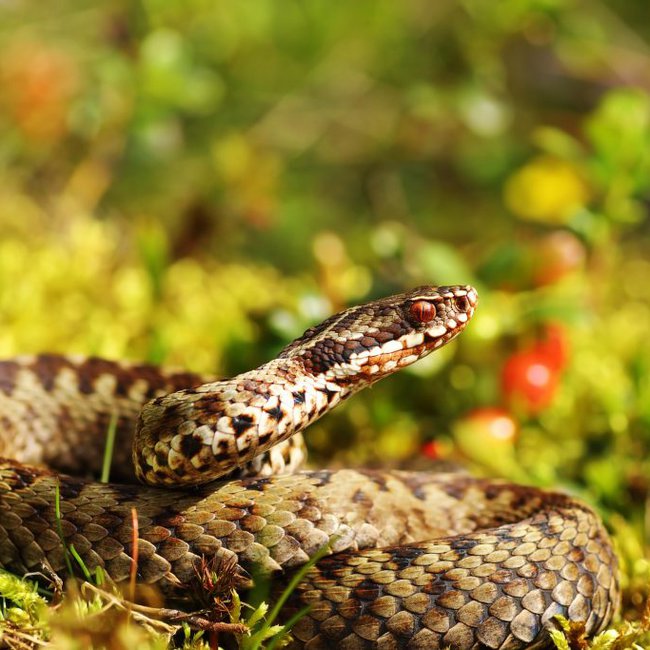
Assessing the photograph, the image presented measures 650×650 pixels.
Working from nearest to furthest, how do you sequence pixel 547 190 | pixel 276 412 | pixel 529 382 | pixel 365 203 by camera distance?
pixel 276 412
pixel 529 382
pixel 547 190
pixel 365 203

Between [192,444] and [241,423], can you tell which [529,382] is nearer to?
[241,423]

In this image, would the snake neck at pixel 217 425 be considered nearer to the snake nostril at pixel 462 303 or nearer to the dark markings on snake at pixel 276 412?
the dark markings on snake at pixel 276 412

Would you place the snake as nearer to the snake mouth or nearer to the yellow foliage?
the snake mouth

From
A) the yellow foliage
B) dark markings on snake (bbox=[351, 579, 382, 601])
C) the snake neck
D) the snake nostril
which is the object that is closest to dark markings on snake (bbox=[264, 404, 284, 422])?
the snake neck

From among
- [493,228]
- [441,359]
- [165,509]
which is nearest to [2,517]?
[165,509]

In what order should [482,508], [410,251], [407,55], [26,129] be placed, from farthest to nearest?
[407,55]
[26,129]
[410,251]
[482,508]

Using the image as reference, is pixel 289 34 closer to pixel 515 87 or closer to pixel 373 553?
pixel 515 87

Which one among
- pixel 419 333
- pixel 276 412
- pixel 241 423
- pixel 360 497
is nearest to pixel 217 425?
pixel 241 423
